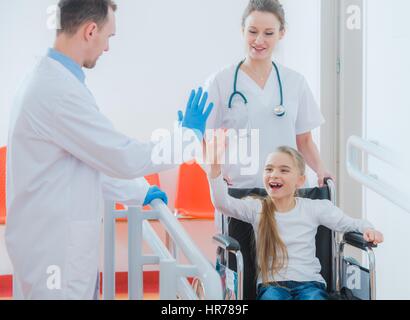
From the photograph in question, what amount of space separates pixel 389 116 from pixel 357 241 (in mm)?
569

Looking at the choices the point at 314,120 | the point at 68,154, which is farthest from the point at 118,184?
the point at 314,120

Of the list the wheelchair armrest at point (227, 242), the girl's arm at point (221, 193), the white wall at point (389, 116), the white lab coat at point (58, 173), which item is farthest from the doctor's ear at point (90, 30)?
the white wall at point (389, 116)

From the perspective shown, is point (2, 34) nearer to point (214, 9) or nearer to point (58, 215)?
point (214, 9)

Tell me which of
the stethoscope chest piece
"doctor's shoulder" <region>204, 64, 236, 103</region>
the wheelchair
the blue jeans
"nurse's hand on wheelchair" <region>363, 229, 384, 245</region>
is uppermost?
"doctor's shoulder" <region>204, 64, 236, 103</region>

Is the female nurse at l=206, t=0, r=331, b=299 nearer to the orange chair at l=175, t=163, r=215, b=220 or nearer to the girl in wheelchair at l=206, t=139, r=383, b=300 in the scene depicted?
the girl in wheelchair at l=206, t=139, r=383, b=300

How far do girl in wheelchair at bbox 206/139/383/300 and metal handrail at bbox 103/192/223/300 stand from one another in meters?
0.34

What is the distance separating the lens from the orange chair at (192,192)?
3.90 m

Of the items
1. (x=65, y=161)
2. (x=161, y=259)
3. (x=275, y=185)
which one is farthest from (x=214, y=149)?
(x=161, y=259)

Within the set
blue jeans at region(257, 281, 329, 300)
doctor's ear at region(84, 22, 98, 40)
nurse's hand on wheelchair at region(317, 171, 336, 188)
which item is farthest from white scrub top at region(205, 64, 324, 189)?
doctor's ear at region(84, 22, 98, 40)

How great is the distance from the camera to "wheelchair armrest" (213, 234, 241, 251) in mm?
2029

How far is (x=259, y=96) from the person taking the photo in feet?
8.09

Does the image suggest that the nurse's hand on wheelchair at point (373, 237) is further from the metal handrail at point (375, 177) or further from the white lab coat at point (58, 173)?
the white lab coat at point (58, 173)

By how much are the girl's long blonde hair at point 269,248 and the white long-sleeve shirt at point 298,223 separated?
0.05 ft
